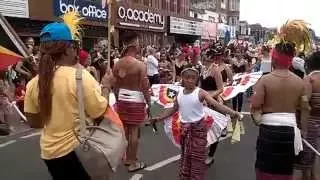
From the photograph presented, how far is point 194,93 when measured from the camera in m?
5.98

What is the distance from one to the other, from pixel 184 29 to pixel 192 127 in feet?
139

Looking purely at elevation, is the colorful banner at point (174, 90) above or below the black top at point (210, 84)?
below

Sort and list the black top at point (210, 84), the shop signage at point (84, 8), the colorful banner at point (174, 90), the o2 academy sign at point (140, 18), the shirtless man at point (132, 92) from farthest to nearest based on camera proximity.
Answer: the o2 academy sign at point (140, 18) < the shop signage at point (84, 8) < the colorful banner at point (174, 90) < the black top at point (210, 84) < the shirtless man at point (132, 92)

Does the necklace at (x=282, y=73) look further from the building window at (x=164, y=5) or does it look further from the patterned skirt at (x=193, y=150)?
the building window at (x=164, y=5)

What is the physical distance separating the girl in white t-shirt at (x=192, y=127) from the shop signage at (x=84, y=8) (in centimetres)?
1871

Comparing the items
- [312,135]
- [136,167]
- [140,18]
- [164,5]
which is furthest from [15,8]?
[164,5]

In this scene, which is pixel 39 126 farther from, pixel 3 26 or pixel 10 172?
pixel 10 172

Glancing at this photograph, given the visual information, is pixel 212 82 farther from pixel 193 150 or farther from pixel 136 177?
pixel 193 150

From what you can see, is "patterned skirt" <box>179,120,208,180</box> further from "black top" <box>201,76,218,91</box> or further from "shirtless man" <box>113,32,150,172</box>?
"black top" <box>201,76,218,91</box>

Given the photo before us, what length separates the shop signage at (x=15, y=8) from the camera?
20891 millimetres

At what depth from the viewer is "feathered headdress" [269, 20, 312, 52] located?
5531 millimetres

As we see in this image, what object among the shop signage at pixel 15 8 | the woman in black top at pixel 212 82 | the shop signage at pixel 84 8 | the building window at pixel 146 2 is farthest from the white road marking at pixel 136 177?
the building window at pixel 146 2

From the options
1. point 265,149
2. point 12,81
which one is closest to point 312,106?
point 265,149

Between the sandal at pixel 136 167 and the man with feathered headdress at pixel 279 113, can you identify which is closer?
the man with feathered headdress at pixel 279 113
